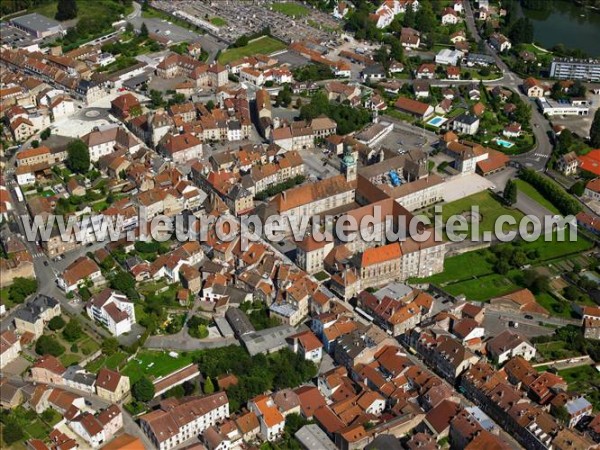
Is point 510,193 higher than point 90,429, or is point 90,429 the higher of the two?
point 90,429

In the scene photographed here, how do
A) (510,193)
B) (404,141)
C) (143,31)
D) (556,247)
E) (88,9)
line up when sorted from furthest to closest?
(88,9), (143,31), (404,141), (510,193), (556,247)

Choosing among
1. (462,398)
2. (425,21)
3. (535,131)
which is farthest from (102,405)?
(425,21)

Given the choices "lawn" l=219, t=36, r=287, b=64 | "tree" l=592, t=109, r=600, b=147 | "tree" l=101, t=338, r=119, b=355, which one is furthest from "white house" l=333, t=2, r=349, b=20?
"tree" l=101, t=338, r=119, b=355

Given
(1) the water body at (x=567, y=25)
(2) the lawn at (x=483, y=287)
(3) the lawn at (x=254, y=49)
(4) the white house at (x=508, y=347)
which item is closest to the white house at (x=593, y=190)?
(2) the lawn at (x=483, y=287)

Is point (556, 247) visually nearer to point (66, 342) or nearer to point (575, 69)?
point (66, 342)

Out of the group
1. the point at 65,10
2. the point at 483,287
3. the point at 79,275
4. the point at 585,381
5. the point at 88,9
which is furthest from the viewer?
the point at 88,9
